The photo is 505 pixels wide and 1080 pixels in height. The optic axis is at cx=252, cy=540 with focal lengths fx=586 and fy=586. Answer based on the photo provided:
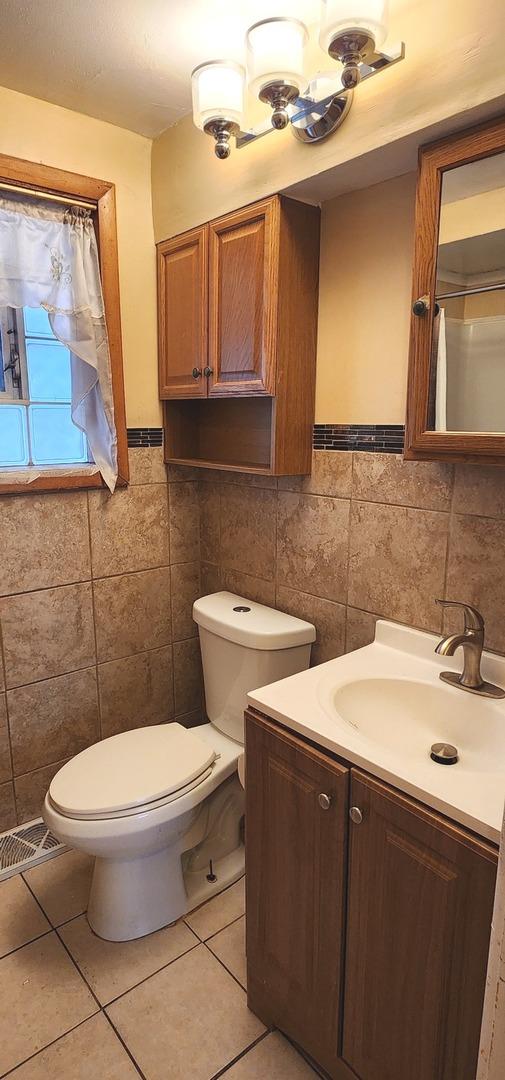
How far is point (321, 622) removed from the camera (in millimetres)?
1733

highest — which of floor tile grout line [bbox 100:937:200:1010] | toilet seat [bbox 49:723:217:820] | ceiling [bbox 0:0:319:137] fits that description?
ceiling [bbox 0:0:319:137]

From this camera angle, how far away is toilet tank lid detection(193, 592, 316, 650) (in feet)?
5.44

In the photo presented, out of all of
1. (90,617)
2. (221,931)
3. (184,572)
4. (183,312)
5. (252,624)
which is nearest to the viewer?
(221,931)

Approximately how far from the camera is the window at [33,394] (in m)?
1.78

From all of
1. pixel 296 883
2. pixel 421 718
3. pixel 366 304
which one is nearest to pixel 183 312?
pixel 366 304

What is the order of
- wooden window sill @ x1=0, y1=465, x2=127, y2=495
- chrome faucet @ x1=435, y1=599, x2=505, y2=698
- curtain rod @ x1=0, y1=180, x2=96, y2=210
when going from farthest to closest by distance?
wooden window sill @ x1=0, y1=465, x2=127, y2=495, curtain rod @ x1=0, y1=180, x2=96, y2=210, chrome faucet @ x1=435, y1=599, x2=505, y2=698

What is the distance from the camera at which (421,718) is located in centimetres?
131

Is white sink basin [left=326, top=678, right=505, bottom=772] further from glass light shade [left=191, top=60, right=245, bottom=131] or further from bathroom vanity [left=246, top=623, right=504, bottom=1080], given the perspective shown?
glass light shade [left=191, top=60, right=245, bottom=131]

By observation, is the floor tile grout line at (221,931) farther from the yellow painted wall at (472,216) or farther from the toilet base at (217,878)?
the yellow painted wall at (472,216)

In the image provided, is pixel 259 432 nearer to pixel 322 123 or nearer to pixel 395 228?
pixel 395 228

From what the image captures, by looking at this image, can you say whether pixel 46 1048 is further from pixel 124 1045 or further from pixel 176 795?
pixel 176 795

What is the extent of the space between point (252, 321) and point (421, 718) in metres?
1.09

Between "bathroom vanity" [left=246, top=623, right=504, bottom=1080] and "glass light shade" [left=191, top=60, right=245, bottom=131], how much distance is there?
4.18 ft

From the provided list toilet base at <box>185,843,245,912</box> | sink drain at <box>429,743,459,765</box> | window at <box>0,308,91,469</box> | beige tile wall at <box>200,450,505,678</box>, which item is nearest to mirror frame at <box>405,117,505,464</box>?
beige tile wall at <box>200,450,505,678</box>
